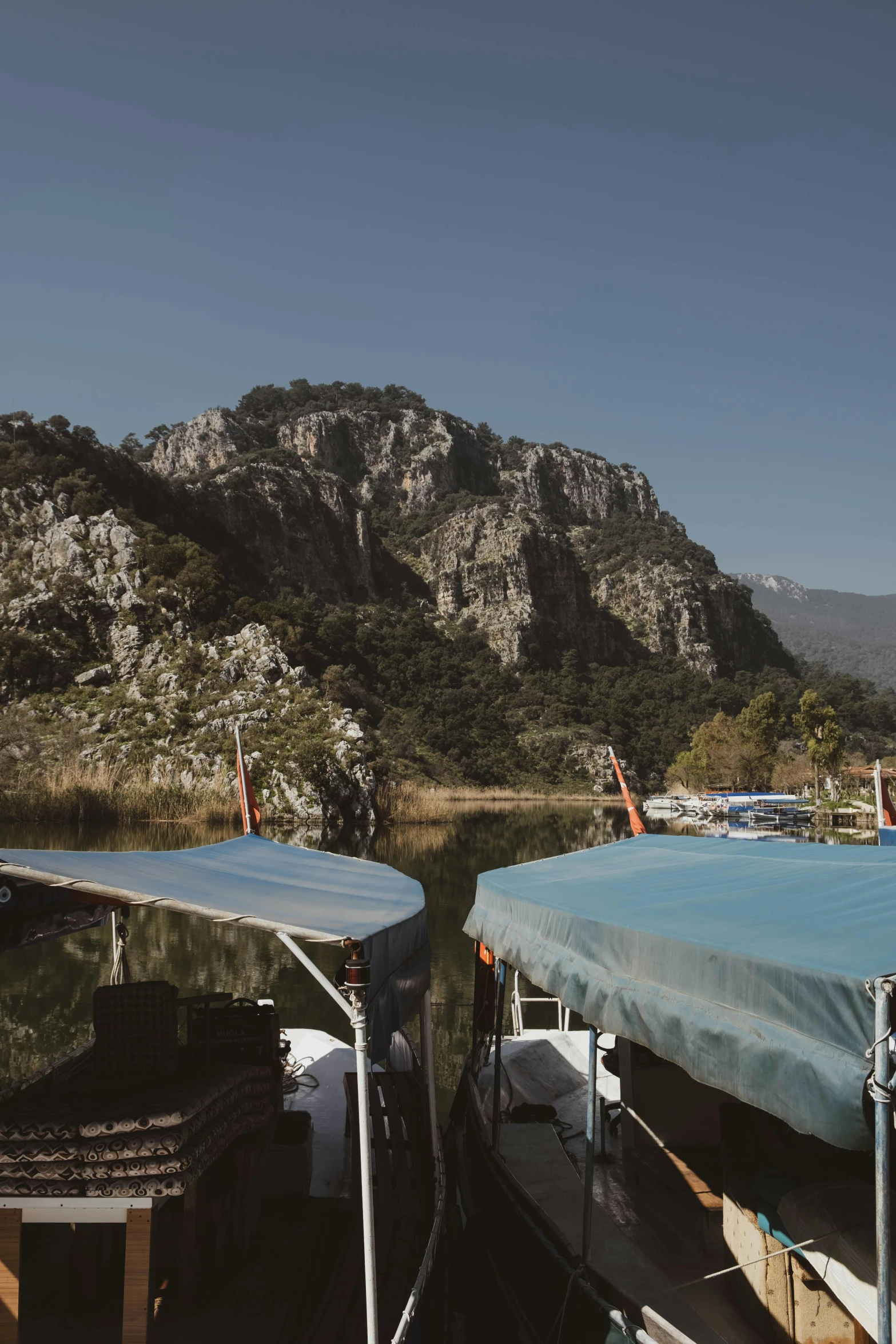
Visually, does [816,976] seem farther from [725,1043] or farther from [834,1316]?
[834,1316]

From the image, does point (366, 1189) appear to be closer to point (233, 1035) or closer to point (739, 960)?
point (739, 960)

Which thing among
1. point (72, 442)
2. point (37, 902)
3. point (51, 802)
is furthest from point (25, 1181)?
point (72, 442)

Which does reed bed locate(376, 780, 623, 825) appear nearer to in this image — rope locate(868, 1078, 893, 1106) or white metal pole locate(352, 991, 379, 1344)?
white metal pole locate(352, 991, 379, 1344)

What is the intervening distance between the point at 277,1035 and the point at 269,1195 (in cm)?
114

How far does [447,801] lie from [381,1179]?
56.7 m

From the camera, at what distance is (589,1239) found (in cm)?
579

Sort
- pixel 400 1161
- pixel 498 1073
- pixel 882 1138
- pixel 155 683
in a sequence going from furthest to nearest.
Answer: pixel 155 683 < pixel 400 1161 < pixel 498 1073 < pixel 882 1138

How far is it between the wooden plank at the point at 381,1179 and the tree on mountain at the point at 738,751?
72204 mm

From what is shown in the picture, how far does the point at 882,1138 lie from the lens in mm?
3346

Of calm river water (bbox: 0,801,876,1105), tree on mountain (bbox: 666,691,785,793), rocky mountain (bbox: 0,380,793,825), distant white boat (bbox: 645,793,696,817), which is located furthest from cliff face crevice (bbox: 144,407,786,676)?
calm river water (bbox: 0,801,876,1105)

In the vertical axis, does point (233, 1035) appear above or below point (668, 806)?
above

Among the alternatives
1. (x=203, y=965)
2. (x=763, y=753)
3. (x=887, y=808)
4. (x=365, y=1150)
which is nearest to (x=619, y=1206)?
(x=365, y=1150)

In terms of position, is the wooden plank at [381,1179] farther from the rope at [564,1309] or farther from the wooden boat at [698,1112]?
the rope at [564,1309]

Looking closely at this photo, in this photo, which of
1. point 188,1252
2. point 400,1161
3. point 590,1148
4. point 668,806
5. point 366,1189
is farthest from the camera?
point 668,806
